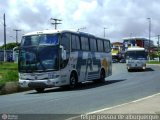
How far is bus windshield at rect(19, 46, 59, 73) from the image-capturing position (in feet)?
84.2

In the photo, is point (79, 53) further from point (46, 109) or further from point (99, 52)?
point (46, 109)

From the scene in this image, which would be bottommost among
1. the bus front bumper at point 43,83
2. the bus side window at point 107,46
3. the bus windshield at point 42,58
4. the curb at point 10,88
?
the curb at point 10,88

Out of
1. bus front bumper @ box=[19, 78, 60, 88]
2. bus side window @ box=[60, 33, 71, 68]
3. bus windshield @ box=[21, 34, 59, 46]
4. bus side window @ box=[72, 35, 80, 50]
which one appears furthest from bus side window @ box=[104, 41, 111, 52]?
bus front bumper @ box=[19, 78, 60, 88]

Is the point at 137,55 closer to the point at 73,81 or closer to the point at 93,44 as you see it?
the point at 93,44

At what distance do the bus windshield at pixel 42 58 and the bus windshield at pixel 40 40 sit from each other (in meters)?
0.32

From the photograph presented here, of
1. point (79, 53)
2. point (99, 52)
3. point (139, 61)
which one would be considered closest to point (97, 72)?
point (99, 52)

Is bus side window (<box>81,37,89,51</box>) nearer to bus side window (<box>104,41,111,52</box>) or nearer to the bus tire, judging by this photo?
the bus tire

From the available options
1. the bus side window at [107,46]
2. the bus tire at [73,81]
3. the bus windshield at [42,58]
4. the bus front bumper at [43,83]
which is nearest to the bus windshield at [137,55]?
the bus side window at [107,46]

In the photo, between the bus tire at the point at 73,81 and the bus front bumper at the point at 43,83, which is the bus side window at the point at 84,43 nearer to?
the bus tire at the point at 73,81

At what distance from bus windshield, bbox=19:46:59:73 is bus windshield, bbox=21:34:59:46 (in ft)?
1.05

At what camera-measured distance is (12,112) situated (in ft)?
50.3

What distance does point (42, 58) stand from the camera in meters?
25.8

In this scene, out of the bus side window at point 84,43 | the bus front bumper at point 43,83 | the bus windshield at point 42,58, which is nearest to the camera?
the bus windshield at point 42,58

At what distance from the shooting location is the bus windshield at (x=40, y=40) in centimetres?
2591
